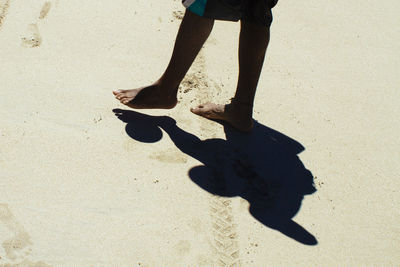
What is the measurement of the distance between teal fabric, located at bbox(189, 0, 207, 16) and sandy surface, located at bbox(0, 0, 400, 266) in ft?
2.26

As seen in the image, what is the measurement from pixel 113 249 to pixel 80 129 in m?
0.75

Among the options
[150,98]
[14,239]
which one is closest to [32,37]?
[150,98]

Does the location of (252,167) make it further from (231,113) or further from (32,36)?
(32,36)

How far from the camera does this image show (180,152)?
2.38 m

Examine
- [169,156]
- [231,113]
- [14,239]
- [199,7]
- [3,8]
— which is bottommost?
[14,239]

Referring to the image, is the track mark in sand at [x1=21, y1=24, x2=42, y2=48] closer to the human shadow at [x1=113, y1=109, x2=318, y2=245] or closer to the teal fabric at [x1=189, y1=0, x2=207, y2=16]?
the human shadow at [x1=113, y1=109, x2=318, y2=245]

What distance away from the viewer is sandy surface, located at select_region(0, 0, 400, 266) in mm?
1957

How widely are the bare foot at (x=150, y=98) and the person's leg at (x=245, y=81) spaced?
24 cm

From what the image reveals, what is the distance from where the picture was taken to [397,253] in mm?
2156

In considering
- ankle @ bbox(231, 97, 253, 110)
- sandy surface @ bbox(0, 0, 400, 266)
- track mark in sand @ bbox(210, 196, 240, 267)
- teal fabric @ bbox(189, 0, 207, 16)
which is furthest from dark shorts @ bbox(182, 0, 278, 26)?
track mark in sand @ bbox(210, 196, 240, 267)

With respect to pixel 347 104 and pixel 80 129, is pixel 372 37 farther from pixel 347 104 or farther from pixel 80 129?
pixel 80 129

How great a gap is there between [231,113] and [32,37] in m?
1.38

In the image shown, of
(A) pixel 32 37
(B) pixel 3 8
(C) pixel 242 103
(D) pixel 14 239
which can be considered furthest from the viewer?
(B) pixel 3 8

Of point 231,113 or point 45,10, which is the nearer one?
point 231,113
